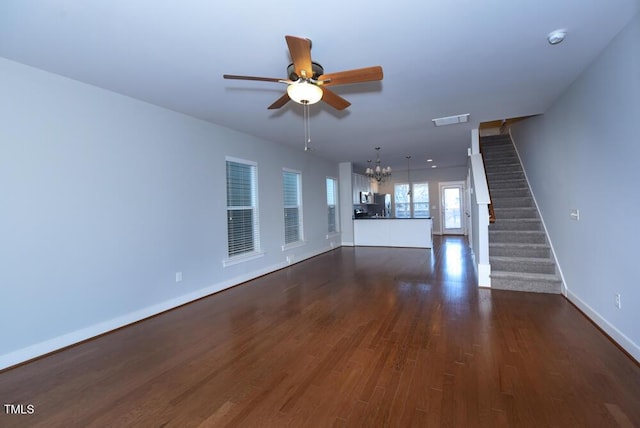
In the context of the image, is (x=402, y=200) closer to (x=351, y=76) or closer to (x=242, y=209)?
(x=242, y=209)

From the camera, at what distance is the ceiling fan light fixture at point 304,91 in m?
2.16

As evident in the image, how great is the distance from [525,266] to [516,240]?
0.58 metres

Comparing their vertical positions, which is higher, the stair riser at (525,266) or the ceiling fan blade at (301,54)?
the ceiling fan blade at (301,54)

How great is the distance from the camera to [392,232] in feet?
27.2

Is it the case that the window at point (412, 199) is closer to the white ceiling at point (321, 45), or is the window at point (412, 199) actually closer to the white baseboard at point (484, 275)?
the white baseboard at point (484, 275)

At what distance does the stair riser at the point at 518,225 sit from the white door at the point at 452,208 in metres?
5.76

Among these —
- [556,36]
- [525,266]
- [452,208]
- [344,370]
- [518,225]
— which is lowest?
[344,370]

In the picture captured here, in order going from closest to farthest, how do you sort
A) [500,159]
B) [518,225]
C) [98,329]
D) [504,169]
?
[98,329] → [518,225] → [504,169] → [500,159]

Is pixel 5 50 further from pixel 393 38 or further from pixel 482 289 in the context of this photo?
pixel 482 289

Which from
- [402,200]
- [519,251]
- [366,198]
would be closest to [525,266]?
[519,251]

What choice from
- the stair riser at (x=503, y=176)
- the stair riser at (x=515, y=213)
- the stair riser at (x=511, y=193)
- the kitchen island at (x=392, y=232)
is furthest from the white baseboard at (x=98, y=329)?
the stair riser at (x=503, y=176)

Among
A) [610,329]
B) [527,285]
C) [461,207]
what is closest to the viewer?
[610,329]

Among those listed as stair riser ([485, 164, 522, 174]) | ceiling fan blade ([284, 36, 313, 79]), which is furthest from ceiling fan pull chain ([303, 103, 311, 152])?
stair riser ([485, 164, 522, 174])

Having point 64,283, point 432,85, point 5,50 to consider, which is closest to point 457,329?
point 432,85
